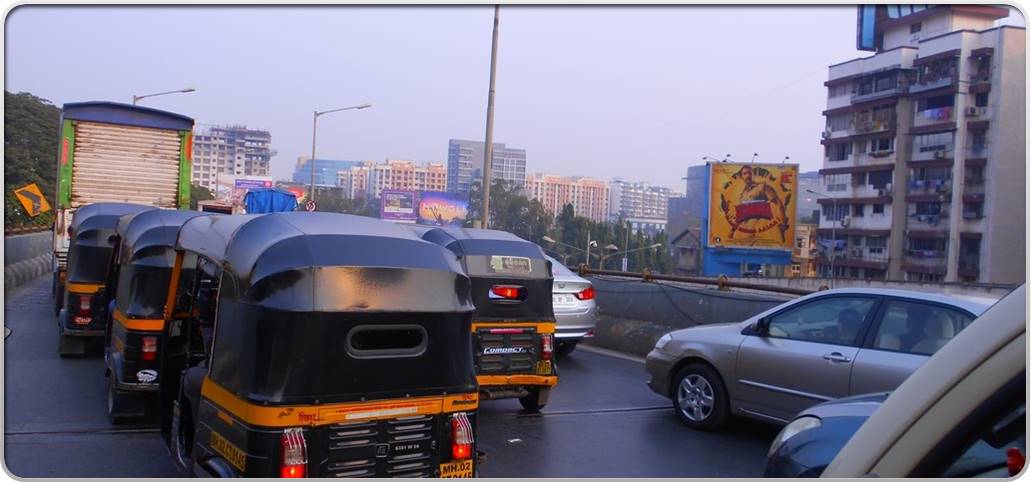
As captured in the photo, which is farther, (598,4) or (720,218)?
(720,218)

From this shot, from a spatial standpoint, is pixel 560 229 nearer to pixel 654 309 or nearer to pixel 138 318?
pixel 654 309

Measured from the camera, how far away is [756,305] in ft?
37.6

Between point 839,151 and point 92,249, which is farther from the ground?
point 839,151

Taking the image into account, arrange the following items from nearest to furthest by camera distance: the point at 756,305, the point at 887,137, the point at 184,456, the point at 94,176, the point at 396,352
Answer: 1. the point at 396,352
2. the point at 184,456
3. the point at 756,305
4. the point at 94,176
5. the point at 887,137

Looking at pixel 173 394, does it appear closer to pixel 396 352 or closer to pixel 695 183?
pixel 396 352

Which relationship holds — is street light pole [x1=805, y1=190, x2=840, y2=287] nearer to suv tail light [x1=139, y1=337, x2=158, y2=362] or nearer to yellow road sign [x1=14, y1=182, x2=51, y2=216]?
yellow road sign [x1=14, y1=182, x2=51, y2=216]

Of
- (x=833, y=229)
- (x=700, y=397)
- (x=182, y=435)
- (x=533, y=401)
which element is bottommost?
(x=533, y=401)

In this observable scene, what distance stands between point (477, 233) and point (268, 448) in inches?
212

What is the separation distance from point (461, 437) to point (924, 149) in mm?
56531

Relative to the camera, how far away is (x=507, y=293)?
342 inches

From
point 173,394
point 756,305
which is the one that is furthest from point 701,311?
point 173,394

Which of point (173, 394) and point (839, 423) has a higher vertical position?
point (839, 423)

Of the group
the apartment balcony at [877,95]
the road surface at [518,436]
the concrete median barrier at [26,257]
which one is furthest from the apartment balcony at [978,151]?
the concrete median barrier at [26,257]

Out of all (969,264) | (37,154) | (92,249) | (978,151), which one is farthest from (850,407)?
(978,151)
